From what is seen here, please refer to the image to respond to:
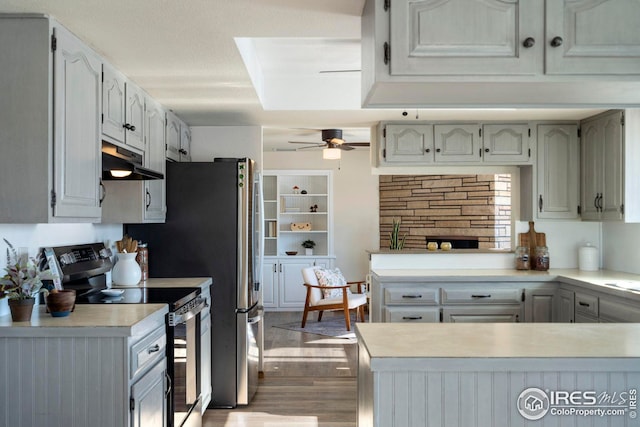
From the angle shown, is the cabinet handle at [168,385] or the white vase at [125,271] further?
the white vase at [125,271]

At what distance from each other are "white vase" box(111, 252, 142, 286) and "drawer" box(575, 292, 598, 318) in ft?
10.0

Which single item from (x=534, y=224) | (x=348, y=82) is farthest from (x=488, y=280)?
(x=348, y=82)

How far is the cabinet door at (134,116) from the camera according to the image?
3150 millimetres

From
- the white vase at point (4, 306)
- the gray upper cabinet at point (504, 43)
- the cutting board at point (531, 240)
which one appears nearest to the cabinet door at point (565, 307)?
the cutting board at point (531, 240)

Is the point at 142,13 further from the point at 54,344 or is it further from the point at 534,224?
the point at 534,224

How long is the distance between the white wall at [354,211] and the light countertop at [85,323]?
573 centimetres

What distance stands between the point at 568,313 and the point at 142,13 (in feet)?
11.6

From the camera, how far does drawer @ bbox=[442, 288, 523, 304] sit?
4.23m

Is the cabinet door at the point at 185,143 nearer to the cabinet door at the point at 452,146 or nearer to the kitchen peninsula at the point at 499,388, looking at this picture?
the cabinet door at the point at 452,146

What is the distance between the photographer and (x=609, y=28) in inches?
69.6

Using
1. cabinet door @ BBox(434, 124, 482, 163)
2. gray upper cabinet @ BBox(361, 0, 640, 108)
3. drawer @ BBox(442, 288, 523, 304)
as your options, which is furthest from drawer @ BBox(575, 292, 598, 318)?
gray upper cabinet @ BBox(361, 0, 640, 108)

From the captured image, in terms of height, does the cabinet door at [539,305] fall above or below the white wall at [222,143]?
below

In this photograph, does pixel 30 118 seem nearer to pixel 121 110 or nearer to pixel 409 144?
pixel 121 110

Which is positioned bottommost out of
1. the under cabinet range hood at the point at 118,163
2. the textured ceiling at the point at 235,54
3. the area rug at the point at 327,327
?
the area rug at the point at 327,327
